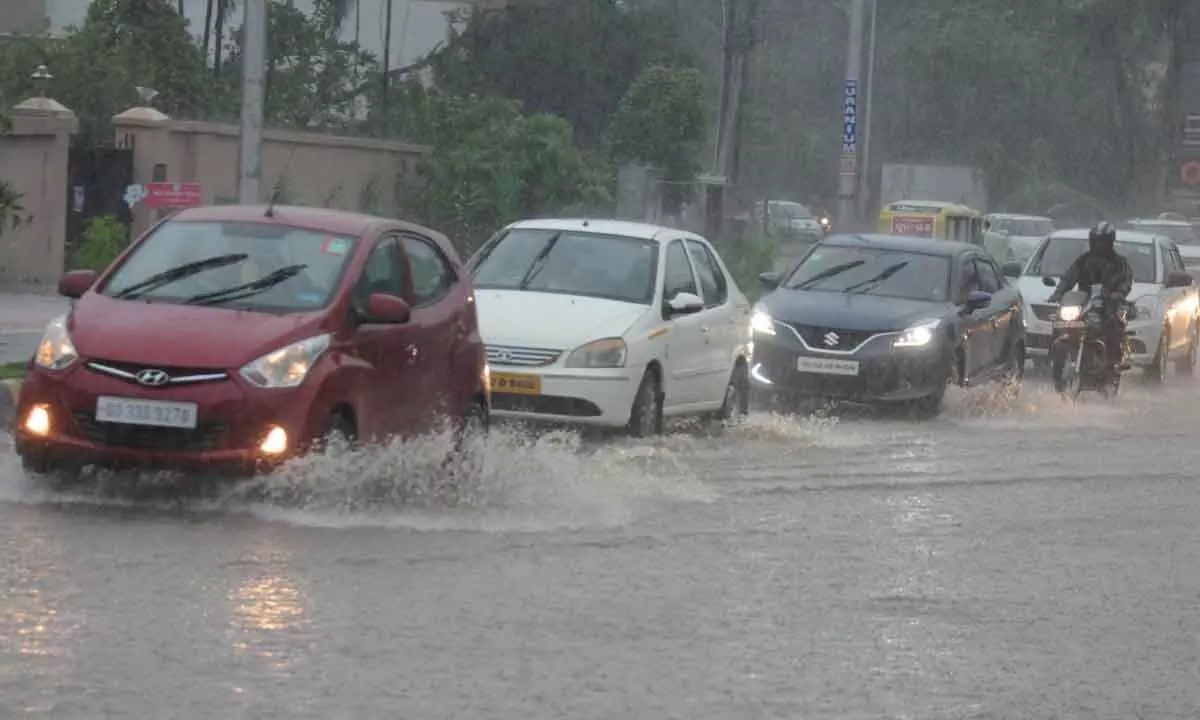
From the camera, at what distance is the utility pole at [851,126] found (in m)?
34.1

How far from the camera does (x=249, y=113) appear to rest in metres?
19.6

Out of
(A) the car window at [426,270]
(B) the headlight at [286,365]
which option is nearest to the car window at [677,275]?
(A) the car window at [426,270]

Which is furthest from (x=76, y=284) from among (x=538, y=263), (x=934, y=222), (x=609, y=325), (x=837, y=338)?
(x=934, y=222)

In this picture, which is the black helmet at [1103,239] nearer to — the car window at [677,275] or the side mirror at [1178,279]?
the side mirror at [1178,279]

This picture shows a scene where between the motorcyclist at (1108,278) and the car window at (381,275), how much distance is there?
10382 millimetres

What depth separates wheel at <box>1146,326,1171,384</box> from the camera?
25562 mm

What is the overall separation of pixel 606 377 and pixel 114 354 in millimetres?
5056

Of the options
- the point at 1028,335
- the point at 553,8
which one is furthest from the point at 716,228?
the point at 1028,335

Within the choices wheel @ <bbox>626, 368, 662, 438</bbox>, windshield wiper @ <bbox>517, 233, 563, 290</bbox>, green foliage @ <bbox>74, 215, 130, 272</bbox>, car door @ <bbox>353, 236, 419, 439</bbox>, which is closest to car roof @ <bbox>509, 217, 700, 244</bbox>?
windshield wiper @ <bbox>517, 233, 563, 290</bbox>

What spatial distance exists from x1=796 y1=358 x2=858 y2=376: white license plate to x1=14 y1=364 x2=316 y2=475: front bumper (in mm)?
8743

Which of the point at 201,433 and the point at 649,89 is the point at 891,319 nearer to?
the point at 201,433

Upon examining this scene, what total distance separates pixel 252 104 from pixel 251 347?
893cm

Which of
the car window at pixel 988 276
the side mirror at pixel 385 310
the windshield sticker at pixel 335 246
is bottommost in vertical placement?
the side mirror at pixel 385 310

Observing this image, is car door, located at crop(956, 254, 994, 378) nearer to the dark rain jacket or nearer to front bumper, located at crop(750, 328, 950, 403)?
the dark rain jacket
